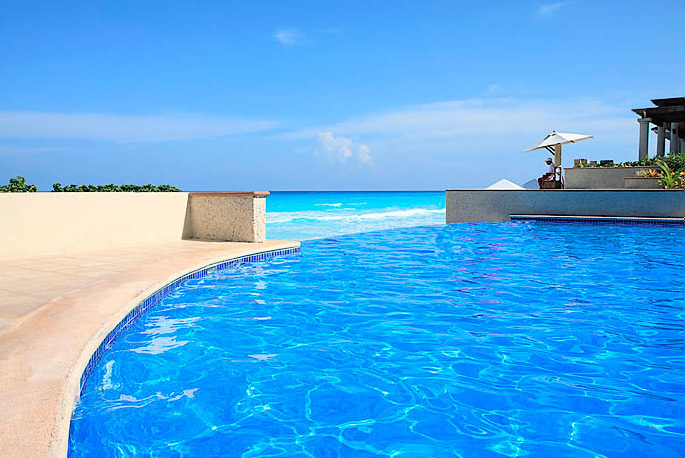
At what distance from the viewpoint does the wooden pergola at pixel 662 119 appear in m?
23.1

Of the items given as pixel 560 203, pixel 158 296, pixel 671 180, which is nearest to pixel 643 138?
pixel 671 180

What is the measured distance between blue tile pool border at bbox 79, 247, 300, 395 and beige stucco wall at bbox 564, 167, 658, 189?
1409 cm

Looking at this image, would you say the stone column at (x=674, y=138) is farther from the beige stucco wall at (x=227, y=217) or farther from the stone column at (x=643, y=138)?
the beige stucco wall at (x=227, y=217)

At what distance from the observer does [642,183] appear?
18000mm

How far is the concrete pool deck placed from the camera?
2537 mm

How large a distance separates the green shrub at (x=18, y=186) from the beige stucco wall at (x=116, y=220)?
323mm

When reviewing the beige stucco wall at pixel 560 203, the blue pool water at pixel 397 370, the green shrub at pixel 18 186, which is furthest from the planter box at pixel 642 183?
the green shrub at pixel 18 186

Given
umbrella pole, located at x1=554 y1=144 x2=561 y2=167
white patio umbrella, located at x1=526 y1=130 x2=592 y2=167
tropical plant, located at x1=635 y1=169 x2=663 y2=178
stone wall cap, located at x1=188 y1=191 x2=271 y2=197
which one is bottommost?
stone wall cap, located at x1=188 y1=191 x2=271 y2=197

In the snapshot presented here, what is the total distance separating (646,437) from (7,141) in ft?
137

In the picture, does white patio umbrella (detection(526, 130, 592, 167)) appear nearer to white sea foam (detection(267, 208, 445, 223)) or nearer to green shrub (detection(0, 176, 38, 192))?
green shrub (detection(0, 176, 38, 192))

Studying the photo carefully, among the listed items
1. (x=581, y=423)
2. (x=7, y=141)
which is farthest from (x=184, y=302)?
(x=7, y=141)

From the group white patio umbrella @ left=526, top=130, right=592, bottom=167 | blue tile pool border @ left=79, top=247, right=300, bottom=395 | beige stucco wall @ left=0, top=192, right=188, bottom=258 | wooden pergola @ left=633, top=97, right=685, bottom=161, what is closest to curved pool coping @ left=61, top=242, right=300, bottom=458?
blue tile pool border @ left=79, top=247, right=300, bottom=395

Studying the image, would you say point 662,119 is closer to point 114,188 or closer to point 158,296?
point 114,188

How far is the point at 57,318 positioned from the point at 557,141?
59.3 ft
